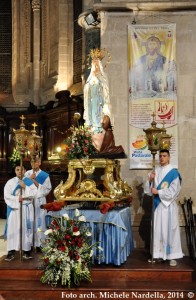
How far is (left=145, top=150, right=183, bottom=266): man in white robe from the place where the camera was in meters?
7.36

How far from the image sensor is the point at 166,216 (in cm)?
741

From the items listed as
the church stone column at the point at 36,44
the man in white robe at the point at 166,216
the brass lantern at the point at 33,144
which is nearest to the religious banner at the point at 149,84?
the man in white robe at the point at 166,216

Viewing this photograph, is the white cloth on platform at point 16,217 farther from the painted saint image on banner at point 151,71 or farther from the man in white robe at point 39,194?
the painted saint image on banner at point 151,71

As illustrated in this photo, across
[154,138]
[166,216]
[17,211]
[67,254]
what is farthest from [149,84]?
[67,254]

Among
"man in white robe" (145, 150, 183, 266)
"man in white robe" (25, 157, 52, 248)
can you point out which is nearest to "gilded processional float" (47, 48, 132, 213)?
"man in white robe" (145, 150, 183, 266)

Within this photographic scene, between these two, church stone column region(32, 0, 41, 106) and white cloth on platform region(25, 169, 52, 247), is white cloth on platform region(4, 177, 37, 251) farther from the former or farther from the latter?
church stone column region(32, 0, 41, 106)

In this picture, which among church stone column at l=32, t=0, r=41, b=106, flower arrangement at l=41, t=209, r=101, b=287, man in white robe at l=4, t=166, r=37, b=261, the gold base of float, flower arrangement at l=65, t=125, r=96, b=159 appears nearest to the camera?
flower arrangement at l=41, t=209, r=101, b=287

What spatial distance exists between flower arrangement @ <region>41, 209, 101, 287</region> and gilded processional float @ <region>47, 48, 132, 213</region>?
1.69 ft

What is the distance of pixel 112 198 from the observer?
7266mm

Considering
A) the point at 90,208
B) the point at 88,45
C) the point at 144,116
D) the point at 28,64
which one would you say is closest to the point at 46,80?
the point at 28,64

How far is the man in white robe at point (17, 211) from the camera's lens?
7.72m

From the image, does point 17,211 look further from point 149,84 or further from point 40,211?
point 149,84

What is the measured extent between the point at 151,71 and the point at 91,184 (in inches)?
112

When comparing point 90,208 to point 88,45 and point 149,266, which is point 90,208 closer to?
point 149,266
